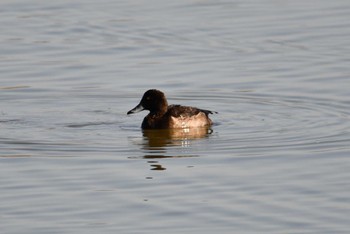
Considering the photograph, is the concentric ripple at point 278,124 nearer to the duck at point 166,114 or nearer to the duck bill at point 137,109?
the duck at point 166,114

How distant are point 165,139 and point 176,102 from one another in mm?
2141

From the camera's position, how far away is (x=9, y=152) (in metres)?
14.3

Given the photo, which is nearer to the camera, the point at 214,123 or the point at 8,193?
the point at 8,193

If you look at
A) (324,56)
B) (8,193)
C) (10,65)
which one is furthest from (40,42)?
(8,193)

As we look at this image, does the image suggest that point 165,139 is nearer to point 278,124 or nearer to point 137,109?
point 137,109

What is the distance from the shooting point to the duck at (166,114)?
54.6 ft

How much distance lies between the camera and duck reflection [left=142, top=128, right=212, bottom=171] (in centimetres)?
1448

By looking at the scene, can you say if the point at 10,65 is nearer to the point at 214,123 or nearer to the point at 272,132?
the point at 214,123

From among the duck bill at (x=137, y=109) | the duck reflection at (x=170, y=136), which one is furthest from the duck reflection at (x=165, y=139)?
the duck bill at (x=137, y=109)

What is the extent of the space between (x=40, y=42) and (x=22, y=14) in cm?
236

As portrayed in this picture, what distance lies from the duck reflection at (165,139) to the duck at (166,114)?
0.10 metres

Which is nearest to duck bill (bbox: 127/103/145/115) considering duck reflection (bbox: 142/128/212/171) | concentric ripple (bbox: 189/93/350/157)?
duck reflection (bbox: 142/128/212/171)

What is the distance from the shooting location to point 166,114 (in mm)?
16906

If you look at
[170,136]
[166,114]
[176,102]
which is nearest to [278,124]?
[170,136]
